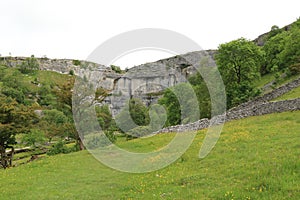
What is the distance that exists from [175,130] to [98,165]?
16.9 meters

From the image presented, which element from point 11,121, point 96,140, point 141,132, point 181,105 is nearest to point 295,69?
point 181,105

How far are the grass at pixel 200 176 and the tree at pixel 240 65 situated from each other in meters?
24.6

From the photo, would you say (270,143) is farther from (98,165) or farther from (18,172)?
(18,172)

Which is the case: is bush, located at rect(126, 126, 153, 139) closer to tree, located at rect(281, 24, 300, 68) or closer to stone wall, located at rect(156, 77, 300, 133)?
stone wall, located at rect(156, 77, 300, 133)

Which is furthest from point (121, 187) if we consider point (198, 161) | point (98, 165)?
point (98, 165)

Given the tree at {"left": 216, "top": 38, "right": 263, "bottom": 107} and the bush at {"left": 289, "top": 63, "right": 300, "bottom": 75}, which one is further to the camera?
the bush at {"left": 289, "top": 63, "right": 300, "bottom": 75}

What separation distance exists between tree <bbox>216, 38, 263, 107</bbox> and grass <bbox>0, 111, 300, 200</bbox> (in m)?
24.6

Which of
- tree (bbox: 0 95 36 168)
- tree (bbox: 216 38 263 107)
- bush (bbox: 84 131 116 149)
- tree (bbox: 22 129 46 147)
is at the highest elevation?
tree (bbox: 216 38 263 107)

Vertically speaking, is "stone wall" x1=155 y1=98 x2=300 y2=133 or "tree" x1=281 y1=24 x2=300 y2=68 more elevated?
"tree" x1=281 y1=24 x2=300 y2=68

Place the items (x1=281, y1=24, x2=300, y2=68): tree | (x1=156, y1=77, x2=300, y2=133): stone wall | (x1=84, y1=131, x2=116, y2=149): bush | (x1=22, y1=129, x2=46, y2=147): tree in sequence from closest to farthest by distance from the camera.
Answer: (x1=156, y1=77, x2=300, y2=133): stone wall → (x1=84, y1=131, x2=116, y2=149): bush → (x1=281, y1=24, x2=300, y2=68): tree → (x1=22, y1=129, x2=46, y2=147): tree

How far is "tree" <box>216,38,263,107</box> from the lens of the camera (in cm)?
4997

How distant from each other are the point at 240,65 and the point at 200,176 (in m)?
38.5

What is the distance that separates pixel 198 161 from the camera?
19969mm

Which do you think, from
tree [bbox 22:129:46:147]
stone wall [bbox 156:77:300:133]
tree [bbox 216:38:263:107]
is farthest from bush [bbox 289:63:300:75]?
tree [bbox 22:129:46:147]
